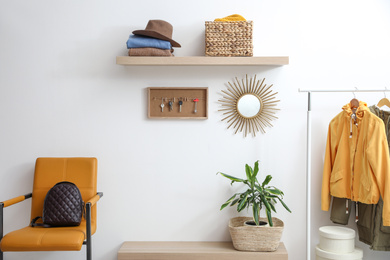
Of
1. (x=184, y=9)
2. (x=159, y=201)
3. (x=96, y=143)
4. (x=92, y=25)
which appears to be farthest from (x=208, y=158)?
(x=92, y=25)

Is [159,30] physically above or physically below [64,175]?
above

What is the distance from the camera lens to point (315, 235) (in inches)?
131

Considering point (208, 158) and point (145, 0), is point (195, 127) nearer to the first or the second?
point (208, 158)

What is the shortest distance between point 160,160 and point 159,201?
32 cm

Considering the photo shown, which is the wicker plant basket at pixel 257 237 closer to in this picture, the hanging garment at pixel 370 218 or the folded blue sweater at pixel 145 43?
the hanging garment at pixel 370 218

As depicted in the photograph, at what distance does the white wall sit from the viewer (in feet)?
10.8

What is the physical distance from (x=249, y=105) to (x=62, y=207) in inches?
61.6

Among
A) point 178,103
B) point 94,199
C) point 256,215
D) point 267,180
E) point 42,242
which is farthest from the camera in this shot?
point 178,103

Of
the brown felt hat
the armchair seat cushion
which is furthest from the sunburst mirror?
the armchair seat cushion

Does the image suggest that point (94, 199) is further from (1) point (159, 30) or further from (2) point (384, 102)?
(2) point (384, 102)

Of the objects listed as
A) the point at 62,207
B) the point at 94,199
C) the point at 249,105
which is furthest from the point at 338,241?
the point at 62,207

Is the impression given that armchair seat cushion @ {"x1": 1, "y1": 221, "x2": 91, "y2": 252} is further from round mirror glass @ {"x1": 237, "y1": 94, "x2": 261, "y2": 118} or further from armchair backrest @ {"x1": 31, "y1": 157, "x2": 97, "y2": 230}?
round mirror glass @ {"x1": 237, "y1": 94, "x2": 261, "y2": 118}

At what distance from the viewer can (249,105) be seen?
330 cm

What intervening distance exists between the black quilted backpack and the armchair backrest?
0.15m
